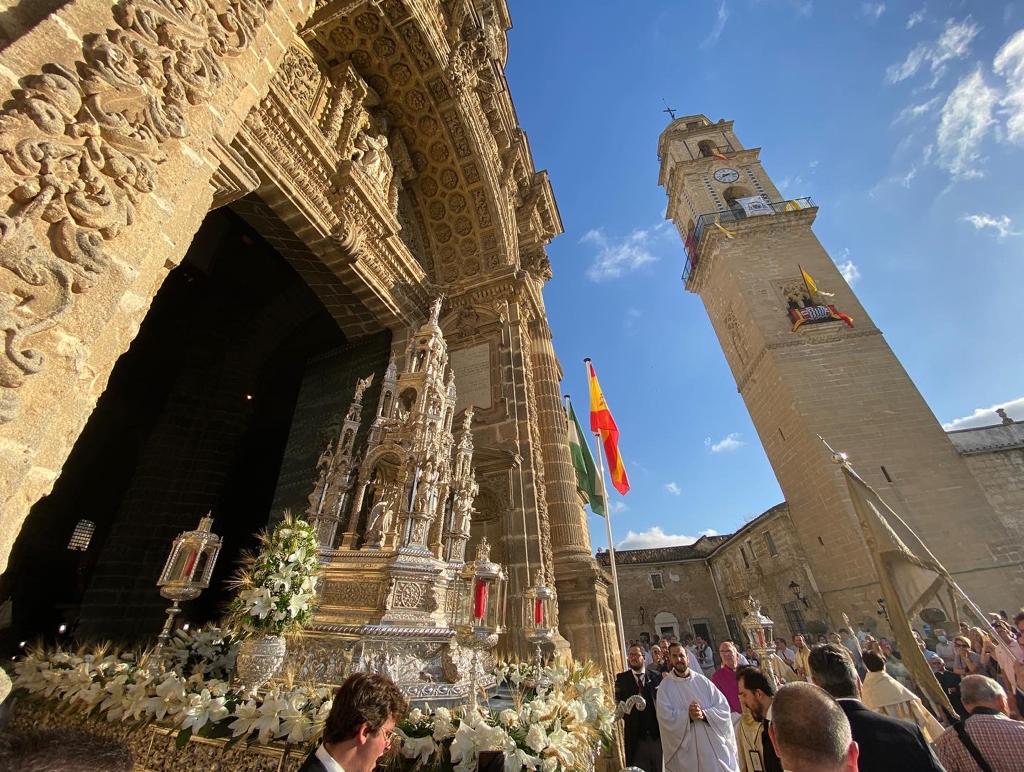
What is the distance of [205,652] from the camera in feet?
15.9

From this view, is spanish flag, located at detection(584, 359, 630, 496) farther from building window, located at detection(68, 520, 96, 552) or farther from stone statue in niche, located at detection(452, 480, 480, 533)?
building window, located at detection(68, 520, 96, 552)

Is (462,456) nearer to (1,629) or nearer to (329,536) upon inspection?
(329,536)

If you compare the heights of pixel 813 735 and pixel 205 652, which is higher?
pixel 205 652

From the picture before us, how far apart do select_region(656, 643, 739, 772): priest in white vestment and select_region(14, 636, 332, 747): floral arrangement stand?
330cm

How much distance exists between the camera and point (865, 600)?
12664 mm

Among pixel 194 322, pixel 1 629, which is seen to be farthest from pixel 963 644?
pixel 1 629

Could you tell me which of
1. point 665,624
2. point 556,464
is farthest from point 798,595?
point 665,624

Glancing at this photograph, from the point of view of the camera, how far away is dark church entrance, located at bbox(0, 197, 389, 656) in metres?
7.10

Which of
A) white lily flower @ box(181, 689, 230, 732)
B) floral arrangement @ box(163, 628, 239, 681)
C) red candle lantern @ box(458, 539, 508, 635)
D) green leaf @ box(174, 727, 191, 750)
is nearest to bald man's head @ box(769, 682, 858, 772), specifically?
red candle lantern @ box(458, 539, 508, 635)

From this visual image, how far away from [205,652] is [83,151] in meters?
5.42

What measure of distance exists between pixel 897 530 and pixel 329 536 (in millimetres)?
7650

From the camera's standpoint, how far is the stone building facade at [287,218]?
1.77 metres

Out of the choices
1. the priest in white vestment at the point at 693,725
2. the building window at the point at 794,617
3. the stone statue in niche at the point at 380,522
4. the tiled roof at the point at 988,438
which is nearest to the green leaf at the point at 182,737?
the stone statue in niche at the point at 380,522

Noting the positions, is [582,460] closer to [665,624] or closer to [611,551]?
[611,551]
